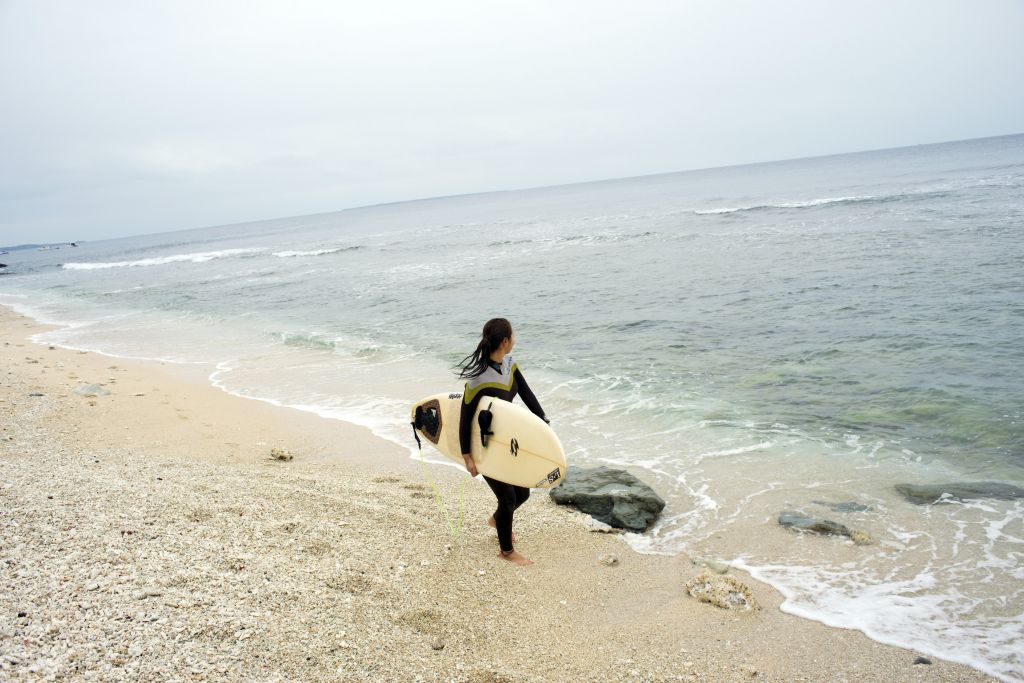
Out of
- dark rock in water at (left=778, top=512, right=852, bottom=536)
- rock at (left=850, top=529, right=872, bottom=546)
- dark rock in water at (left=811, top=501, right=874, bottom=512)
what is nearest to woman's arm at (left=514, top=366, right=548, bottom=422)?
dark rock in water at (left=778, top=512, right=852, bottom=536)

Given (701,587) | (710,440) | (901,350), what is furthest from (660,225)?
(701,587)

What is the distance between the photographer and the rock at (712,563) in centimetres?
527

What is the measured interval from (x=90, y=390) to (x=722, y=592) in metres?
11.5

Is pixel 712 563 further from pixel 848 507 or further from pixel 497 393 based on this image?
pixel 497 393

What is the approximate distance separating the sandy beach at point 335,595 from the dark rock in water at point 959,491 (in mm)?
2660

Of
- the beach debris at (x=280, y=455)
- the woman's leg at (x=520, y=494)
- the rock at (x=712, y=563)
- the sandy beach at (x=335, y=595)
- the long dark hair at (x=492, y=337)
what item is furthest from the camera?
the beach debris at (x=280, y=455)

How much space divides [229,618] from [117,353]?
53.0 ft

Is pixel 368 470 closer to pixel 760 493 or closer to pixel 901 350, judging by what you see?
pixel 760 493

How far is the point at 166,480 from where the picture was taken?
19.9 feet

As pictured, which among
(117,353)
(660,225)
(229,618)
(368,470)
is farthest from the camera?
(660,225)

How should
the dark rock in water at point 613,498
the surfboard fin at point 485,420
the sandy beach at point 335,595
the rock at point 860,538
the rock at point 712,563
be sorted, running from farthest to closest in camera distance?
the dark rock in water at point 613,498 < the rock at point 860,538 < the rock at point 712,563 < the surfboard fin at point 485,420 < the sandy beach at point 335,595

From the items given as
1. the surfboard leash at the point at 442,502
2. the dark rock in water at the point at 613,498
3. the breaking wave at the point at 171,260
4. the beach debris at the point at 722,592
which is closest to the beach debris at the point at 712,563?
the beach debris at the point at 722,592

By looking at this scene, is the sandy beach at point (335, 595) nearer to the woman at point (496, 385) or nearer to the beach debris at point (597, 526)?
the beach debris at point (597, 526)

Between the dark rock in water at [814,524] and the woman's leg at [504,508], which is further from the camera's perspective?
the dark rock in water at [814,524]
